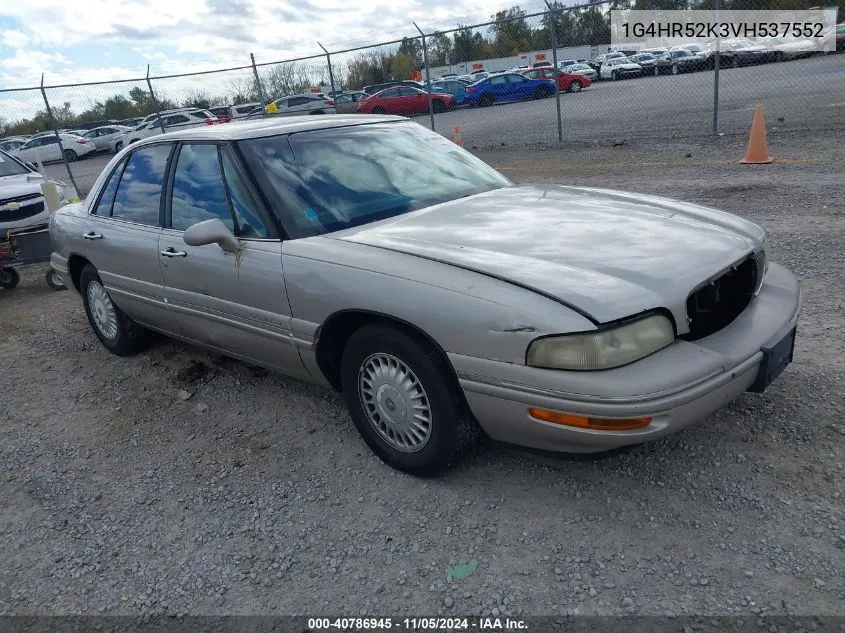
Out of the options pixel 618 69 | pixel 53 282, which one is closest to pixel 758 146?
pixel 53 282

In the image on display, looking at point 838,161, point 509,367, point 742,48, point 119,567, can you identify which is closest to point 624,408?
point 509,367

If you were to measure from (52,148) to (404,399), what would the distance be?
93.4ft

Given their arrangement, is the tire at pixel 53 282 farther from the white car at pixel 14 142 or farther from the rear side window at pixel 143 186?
the white car at pixel 14 142

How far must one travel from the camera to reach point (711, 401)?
8.25ft

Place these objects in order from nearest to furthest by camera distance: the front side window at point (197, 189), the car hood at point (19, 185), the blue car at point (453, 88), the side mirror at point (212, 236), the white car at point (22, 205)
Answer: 1. the side mirror at point (212, 236)
2. the front side window at point (197, 189)
3. the white car at point (22, 205)
4. the car hood at point (19, 185)
5. the blue car at point (453, 88)

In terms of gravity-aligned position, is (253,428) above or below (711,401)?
below

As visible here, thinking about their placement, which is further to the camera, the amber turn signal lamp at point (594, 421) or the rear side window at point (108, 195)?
the rear side window at point (108, 195)

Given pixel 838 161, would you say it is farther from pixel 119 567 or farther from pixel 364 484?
pixel 119 567

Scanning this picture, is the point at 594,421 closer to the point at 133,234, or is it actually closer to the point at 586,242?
the point at 586,242

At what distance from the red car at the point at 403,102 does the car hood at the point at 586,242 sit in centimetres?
2137

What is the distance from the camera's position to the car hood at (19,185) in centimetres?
788

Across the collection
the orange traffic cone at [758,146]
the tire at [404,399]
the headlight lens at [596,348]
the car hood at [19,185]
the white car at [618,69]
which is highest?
the car hood at [19,185]

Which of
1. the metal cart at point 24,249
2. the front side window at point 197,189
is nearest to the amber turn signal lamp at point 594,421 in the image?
the front side window at point 197,189

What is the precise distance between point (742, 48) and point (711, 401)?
841 inches
